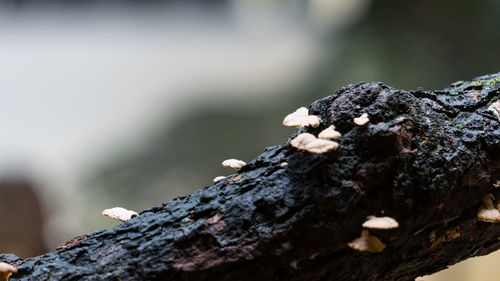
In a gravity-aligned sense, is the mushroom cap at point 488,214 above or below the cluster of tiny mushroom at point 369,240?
below

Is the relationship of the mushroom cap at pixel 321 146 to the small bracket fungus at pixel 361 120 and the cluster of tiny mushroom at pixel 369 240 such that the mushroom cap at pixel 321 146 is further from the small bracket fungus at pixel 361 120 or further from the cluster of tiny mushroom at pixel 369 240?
the cluster of tiny mushroom at pixel 369 240

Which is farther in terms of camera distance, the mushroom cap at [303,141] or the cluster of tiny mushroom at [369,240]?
the mushroom cap at [303,141]

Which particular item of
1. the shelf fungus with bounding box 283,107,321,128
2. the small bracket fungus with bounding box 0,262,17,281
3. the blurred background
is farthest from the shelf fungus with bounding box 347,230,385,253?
the blurred background

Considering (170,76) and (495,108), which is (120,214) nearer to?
(495,108)

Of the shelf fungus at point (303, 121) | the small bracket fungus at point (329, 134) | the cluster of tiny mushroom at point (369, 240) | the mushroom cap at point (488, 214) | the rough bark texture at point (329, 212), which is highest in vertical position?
the shelf fungus at point (303, 121)

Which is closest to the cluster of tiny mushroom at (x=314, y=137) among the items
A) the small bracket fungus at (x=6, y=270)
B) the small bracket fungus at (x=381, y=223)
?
the small bracket fungus at (x=381, y=223)

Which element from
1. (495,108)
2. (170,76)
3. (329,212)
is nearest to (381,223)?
(329,212)

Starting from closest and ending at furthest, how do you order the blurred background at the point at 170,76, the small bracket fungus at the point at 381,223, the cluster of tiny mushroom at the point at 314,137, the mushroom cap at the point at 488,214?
the small bracket fungus at the point at 381,223, the cluster of tiny mushroom at the point at 314,137, the mushroom cap at the point at 488,214, the blurred background at the point at 170,76
